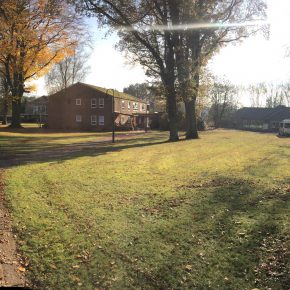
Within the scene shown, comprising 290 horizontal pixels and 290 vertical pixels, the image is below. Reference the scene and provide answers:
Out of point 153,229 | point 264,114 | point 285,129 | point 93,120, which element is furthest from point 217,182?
point 264,114

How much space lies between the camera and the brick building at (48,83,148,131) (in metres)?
64.7

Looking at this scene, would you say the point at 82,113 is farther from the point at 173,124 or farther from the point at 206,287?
the point at 206,287

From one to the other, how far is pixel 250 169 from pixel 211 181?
3297mm

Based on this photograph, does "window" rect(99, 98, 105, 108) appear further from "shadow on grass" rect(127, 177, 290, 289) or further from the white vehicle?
"shadow on grass" rect(127, 177, 290, 289)

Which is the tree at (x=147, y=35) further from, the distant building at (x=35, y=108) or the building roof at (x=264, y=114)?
the building roof at (x=264, y=114)

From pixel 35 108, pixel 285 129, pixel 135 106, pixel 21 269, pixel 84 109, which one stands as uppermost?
pixel 35 108

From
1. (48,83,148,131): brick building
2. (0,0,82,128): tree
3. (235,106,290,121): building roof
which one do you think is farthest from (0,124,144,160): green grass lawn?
(235,106,290,121): building roof

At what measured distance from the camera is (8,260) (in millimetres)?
7406

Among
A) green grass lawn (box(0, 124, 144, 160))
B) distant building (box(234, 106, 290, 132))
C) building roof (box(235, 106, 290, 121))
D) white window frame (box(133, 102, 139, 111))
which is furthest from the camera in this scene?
building roof (box(235, 106, 290, 121))

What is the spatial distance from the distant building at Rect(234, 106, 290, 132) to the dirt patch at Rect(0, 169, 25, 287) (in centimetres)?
9126

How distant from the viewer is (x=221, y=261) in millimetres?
7332

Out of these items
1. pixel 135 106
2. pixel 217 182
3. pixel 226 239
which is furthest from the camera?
pixel 135 106

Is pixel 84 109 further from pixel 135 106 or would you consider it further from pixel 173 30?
pixel 173 30

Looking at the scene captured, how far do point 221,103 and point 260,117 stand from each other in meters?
12.9
